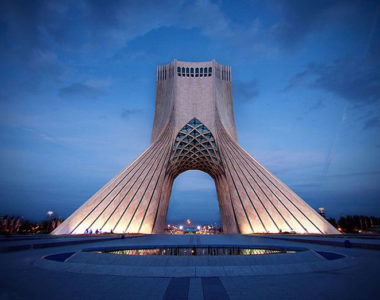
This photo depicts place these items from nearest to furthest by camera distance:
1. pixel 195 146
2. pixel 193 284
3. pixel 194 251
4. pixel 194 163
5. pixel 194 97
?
pixel 193 284
pixel 194 251
pixel 194 97
pixel 195 146
pixel 194 163

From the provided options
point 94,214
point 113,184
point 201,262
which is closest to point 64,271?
point 201,262

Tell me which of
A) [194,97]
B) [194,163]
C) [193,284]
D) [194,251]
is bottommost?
[193,284]

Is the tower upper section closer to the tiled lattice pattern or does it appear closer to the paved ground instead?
the tiled lattice pattern

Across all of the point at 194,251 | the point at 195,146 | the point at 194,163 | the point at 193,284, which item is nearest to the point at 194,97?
the point at 195,146

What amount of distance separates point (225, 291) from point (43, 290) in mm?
2448

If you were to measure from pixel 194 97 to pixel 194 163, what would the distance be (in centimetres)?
861

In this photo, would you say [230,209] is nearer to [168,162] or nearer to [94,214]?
[168,162]

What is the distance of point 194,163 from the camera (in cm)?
2833

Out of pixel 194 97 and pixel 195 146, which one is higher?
pixel 194 97

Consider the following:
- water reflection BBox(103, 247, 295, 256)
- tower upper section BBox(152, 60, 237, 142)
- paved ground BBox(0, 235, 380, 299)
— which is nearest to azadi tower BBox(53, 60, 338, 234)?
tower upper section BBox(152, 60, 237, 142)

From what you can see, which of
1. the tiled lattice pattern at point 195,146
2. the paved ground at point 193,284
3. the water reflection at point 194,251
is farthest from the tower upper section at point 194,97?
the paved ground at point 193,284

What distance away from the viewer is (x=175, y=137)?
Result: 2222 cm

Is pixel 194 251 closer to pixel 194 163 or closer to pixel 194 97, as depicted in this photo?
pixel 194 97

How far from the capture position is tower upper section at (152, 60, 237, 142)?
73.2 ft
